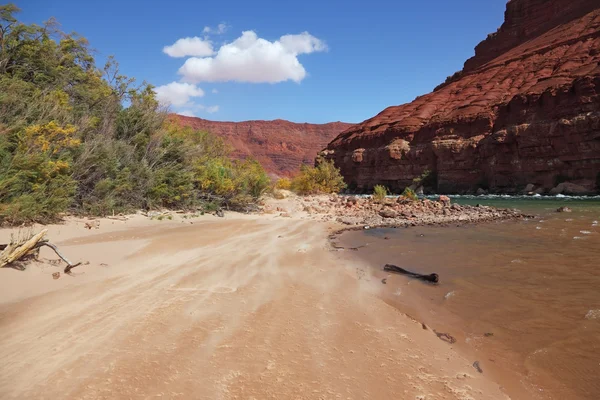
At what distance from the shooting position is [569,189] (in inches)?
1059

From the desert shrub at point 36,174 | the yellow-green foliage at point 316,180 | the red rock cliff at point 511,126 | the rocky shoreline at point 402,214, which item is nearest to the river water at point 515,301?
the rocky shoreline at point 402,214

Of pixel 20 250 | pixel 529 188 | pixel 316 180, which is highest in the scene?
pixel 316 180

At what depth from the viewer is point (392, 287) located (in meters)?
3.95

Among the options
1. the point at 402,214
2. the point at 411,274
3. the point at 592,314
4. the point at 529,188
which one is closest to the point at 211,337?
the point at 411,274

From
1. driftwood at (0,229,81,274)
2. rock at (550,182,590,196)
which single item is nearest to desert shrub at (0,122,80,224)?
driftwood at (0,229,81,274)

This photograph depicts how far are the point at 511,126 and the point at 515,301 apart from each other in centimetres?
3650

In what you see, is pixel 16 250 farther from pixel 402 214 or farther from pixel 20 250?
pixel 402 214

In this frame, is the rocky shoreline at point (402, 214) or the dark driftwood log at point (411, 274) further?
the rocky shoreline at point (402, 214)

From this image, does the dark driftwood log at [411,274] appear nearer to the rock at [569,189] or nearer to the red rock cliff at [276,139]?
the rock at [569,189]

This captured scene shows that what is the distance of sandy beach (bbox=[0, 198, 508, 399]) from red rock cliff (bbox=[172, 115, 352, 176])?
348 ft

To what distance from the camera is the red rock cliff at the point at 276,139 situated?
11781 cm

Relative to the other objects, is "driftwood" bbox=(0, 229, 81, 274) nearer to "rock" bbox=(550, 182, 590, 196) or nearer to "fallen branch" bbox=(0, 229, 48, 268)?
"fallen branch" bbox=(0, 229, 48, 268)

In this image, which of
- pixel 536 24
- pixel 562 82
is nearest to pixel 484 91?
pixel 562 82

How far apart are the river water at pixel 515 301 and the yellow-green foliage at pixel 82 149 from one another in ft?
19.6
